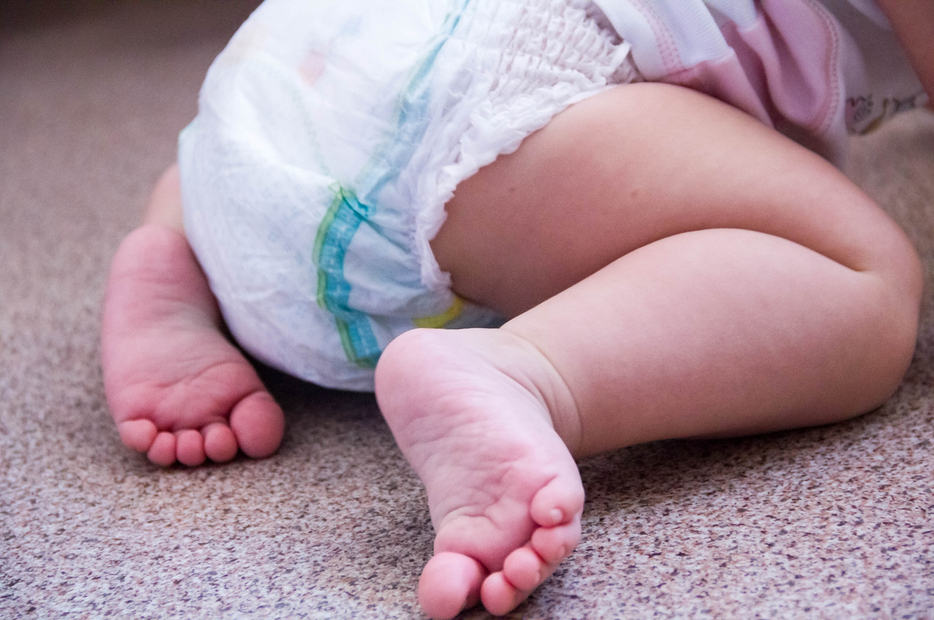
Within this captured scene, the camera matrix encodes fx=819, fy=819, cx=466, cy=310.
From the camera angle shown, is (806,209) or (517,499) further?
(806,209)

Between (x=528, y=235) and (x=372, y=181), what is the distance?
120 millimetres

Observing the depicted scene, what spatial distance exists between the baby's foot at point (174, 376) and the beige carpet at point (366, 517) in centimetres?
3

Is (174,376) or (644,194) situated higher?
(644,194)

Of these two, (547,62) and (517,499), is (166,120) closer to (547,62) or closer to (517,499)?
(547,62)

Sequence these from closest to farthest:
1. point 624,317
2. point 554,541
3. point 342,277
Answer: point 554,541 → point 624,317 → point 342,277

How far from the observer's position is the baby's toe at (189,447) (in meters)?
0.66

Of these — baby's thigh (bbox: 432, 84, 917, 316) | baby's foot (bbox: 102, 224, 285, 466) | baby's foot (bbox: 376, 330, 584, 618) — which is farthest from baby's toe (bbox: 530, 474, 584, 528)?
baby's foot (bbox: 102, 224, 285, 466)

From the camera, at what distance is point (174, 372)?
674 mm

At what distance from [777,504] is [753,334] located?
0.11 metres

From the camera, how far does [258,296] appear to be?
645 mm

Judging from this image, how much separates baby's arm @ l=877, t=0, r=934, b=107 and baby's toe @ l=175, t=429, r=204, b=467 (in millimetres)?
635

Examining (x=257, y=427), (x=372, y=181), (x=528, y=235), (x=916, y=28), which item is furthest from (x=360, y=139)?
(x=916, y=28)

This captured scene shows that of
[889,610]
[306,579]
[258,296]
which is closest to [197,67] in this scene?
[258,296]

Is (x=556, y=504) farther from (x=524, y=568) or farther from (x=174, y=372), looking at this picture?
(x=174, y=372)
